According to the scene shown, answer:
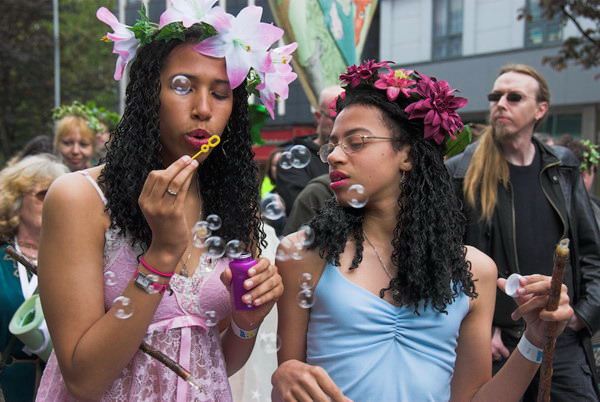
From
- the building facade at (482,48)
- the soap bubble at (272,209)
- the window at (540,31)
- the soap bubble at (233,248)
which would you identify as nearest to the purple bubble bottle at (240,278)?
the soap bubble at (233,248)

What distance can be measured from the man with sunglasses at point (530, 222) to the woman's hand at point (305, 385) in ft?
6.23

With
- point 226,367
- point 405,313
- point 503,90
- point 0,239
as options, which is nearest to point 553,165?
point 503,90

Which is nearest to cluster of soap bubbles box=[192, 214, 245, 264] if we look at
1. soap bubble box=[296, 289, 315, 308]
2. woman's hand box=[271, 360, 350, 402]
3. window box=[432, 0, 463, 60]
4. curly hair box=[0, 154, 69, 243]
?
soap bubble box=[296, 289, 315, 308]

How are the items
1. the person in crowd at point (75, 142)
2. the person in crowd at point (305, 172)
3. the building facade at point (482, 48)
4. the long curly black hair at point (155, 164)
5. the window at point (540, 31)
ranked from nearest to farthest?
the long curly black hair at point (155, 164), the person in crowd at point (305, 172), the person in crowd at point (75, 142), the building facade at point (482, 48), the window at point (540, 31)

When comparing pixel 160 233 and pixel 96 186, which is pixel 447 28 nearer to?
pixel 96 186

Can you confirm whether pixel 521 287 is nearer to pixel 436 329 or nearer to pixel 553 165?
pixel 436 329

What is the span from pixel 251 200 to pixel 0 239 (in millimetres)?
1843

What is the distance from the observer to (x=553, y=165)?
11.9 ft

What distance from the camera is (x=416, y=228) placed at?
2.10m

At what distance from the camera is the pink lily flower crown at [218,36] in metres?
1.87

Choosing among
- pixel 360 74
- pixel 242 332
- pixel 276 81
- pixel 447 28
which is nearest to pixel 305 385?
pixel 242 332

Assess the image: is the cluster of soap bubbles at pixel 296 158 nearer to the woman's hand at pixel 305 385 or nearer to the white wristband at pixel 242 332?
the white wristband at pixel 242 332

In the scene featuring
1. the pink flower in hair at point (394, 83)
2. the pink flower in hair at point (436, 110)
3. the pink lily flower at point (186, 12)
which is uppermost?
the pink lily flower at point (186, 12)

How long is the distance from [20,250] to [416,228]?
2288 millimetres
